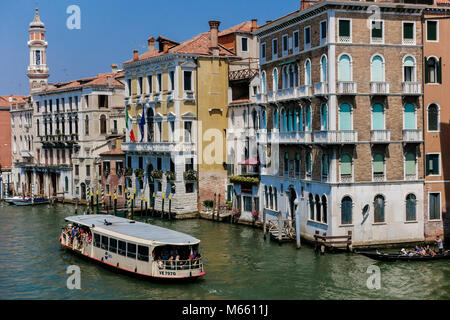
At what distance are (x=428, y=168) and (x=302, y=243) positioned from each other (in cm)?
709

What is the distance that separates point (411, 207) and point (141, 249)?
1320 cm

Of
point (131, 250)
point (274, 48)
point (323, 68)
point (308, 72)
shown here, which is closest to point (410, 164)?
point (323, 68)

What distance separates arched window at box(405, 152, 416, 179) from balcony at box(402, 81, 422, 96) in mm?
2845

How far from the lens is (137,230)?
3059cm

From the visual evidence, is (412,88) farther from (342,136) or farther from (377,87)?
(342,136)

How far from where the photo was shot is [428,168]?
33.1 m

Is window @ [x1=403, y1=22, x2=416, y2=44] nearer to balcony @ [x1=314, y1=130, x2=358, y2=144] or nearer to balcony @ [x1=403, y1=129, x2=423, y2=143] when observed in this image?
balcony @ [x1=403, y1=129, x2=423, y2=143]

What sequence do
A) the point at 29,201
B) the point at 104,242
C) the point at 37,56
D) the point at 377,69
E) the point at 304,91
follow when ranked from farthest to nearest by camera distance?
1. the point at 37,56
2. the point at 29,201
3. the point at 304,91
4. the point at 377,69
5. the point at 104,242

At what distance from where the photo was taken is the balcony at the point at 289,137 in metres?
34.4

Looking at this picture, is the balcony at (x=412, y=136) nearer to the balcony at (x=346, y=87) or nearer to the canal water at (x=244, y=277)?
the balcony at (x=346, y=87)

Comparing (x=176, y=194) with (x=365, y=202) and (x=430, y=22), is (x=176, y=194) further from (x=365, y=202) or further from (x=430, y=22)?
(x=430, y=22)

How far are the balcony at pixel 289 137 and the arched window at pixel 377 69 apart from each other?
13.9 ft

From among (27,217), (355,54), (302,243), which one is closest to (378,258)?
(302,243)

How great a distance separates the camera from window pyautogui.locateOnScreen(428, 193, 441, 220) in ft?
109
